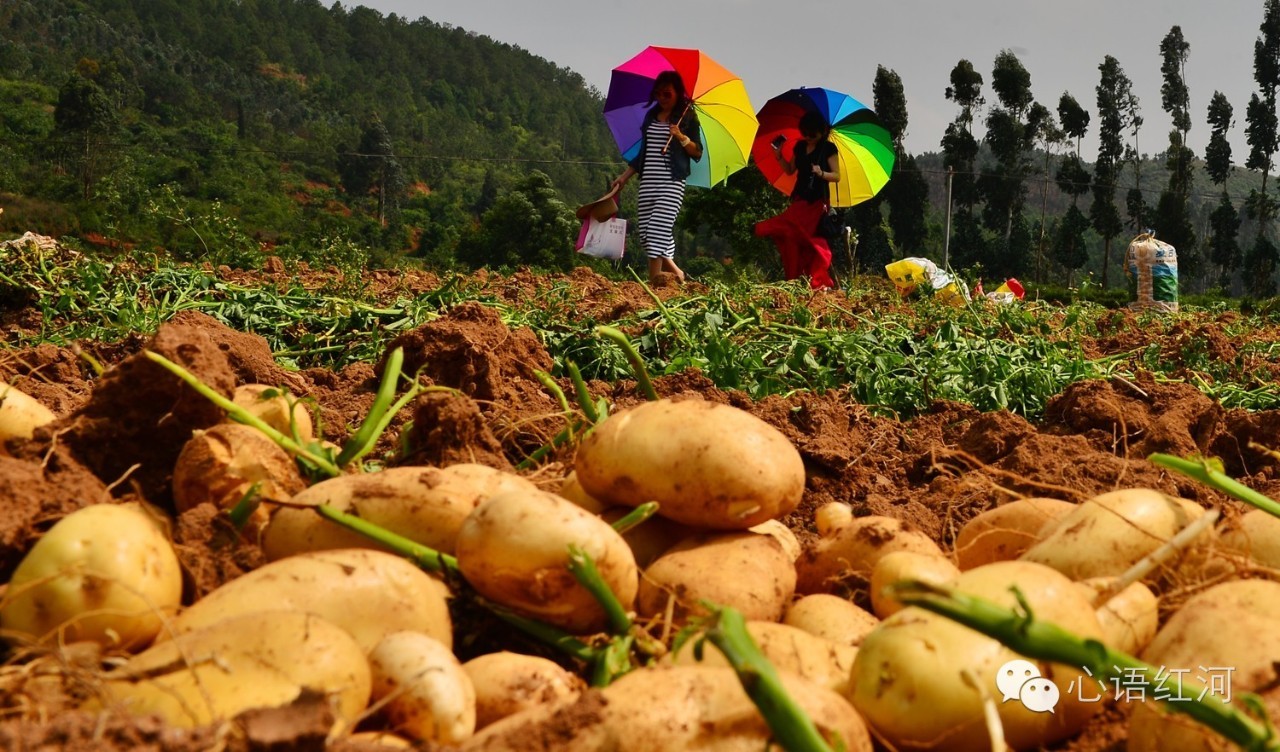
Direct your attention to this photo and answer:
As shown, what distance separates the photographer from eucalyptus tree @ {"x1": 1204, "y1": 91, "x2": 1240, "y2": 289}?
51.2 m

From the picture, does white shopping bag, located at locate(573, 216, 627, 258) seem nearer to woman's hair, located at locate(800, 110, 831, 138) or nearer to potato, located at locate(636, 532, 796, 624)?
woman's hair, located at locate(800, 110, 831, 138)

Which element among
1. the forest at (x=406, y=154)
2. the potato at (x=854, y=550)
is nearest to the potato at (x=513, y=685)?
the potato at (x=854, y=550)

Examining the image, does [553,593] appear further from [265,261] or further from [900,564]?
[265,261]

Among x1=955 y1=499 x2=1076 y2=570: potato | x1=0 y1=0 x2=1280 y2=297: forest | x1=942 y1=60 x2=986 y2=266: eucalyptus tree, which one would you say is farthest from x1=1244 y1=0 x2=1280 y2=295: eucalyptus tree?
x1=955 y1=499 x2=1076 y2=570: potato

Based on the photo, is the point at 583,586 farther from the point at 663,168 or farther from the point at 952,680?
the point at 663,168

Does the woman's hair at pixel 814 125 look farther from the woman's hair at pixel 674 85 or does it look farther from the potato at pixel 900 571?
the potato at pixel 900 571

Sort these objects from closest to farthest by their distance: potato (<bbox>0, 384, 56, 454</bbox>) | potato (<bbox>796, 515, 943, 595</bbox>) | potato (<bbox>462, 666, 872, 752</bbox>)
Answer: potato (<bbox>462, 666, 872, 752</bbox>) → potato (<bbox>796, 515, 943, 595</bbox>) → potato (<bbox>0, 384, 56, 454</bbox>)

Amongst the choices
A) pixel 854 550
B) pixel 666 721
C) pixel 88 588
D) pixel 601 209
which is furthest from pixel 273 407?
pixel 601 209

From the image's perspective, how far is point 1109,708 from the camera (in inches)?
60.7

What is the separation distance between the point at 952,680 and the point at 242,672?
2.96 ft

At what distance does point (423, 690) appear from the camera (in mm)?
1374

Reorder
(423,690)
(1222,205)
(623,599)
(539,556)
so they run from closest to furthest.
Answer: (423,690) < (539,556) < (623,599) < (1222,205)

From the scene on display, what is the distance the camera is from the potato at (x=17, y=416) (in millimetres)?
2201

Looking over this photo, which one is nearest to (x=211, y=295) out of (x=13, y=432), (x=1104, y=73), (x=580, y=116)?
(x=13, y=432)
